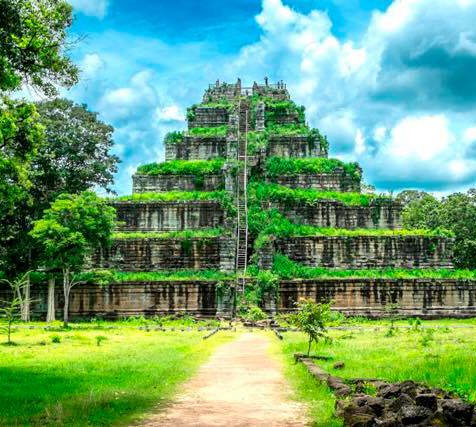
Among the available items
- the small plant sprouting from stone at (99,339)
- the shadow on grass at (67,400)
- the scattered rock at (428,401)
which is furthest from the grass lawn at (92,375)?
the scattered rock at (428,401)

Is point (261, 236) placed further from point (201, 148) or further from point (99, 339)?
point (99, 339)

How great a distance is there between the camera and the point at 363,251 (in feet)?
121

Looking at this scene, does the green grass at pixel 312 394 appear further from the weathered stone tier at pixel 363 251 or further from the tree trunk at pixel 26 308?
the tree trunk at pixel 26 308

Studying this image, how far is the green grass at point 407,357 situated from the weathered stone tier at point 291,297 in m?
9.22

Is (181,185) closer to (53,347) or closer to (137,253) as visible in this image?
(137,253)

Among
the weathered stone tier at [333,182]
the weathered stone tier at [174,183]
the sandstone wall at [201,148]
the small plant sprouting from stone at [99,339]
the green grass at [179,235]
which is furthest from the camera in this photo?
the sandstone wall at [201,148]

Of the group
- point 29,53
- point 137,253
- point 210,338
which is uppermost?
point 29,53

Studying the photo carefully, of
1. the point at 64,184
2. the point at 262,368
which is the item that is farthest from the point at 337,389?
the point at 64,184

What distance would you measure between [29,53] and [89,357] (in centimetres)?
847

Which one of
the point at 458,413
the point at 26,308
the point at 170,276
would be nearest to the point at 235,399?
the point at 458,413

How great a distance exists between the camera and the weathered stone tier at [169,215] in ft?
129

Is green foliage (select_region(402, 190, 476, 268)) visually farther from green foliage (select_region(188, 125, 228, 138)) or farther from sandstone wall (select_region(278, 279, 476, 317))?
green foliage (select_region(188, 125, 228, 138))

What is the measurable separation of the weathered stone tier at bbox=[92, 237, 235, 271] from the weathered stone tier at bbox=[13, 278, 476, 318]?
3171 mm

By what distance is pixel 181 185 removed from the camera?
42875mm
